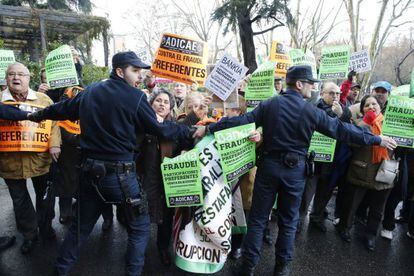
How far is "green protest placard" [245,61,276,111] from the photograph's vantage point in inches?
144

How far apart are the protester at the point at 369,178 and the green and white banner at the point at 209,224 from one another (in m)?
1.84

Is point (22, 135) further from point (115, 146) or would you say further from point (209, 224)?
point (209, 224)

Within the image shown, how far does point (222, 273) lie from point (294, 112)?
5.98 feet

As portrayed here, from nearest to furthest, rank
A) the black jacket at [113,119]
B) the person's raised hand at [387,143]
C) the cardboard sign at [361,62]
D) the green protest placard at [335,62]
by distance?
the black jacket at [113,119], the person's raised hand at [387,143], the green protest placard at [335,62], the cardboard sign at [361,62]

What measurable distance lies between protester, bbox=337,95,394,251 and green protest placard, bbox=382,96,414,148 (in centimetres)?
26

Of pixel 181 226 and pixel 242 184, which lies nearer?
pixel 181 226

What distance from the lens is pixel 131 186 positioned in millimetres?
2582

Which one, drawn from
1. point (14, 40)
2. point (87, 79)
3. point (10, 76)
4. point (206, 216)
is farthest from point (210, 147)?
point (14, 40)

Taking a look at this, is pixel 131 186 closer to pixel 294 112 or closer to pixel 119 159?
pixel 119 159

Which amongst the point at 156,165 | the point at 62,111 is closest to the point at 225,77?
the point at 156,165

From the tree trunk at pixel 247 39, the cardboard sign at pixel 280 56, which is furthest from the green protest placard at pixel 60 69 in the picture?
the tree trunk at pixel 247 39

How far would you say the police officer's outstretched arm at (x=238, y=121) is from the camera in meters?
2.96

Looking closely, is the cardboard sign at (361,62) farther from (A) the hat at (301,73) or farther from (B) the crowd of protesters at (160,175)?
(A) the hat at (301,73)

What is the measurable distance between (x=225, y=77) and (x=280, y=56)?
5.11 ft
